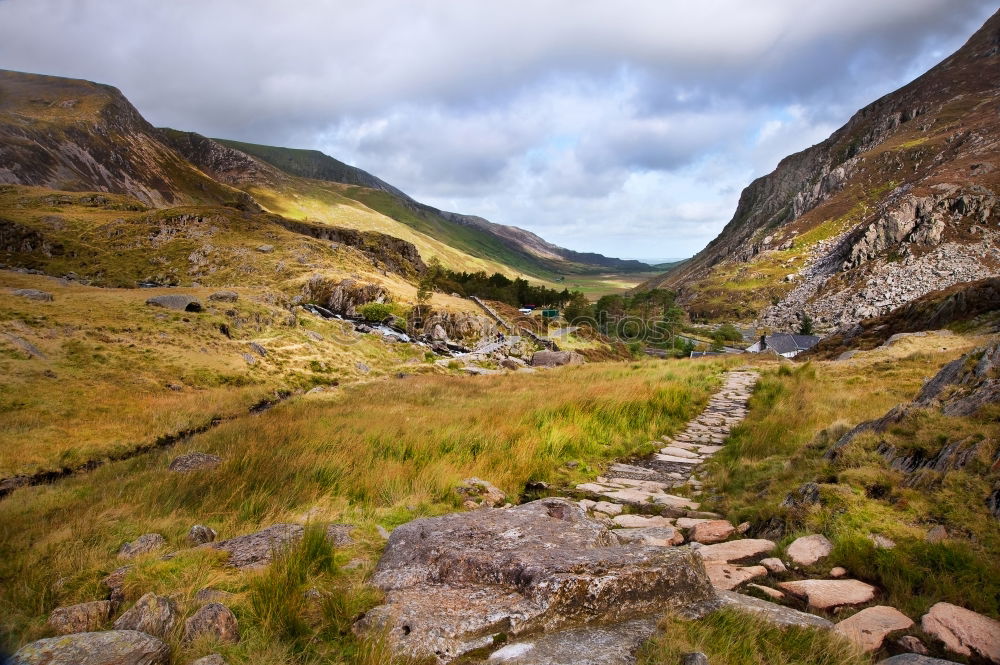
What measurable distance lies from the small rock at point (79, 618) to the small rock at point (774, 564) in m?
5.40

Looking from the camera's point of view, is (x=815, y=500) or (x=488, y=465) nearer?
(x=815, y=500)

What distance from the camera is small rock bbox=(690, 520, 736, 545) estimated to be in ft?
18.0

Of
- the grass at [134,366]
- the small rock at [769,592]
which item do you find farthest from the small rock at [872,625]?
the grass at [134,366]

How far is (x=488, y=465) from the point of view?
850 centimetres

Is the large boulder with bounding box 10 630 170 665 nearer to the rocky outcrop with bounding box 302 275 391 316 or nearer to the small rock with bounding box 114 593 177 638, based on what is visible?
the small rock with bounding box 114 593 177 638

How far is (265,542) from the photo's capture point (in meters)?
4.80

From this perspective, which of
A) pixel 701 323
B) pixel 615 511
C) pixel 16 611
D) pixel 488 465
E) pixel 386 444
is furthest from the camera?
pixel 701 323

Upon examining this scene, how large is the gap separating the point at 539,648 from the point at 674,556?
1360 millimetres

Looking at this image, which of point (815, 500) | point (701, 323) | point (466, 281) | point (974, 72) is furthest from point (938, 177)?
point (815, 500)

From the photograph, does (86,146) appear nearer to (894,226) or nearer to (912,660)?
Answer: (912,660)

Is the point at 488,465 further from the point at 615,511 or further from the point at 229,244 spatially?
the point at 229,244

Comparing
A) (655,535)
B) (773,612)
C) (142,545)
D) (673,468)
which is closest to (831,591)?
(773,612)

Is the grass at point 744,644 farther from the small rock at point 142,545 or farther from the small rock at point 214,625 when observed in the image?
the small rock at point 142,545

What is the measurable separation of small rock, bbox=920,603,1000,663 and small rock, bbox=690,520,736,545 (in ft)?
7.18
